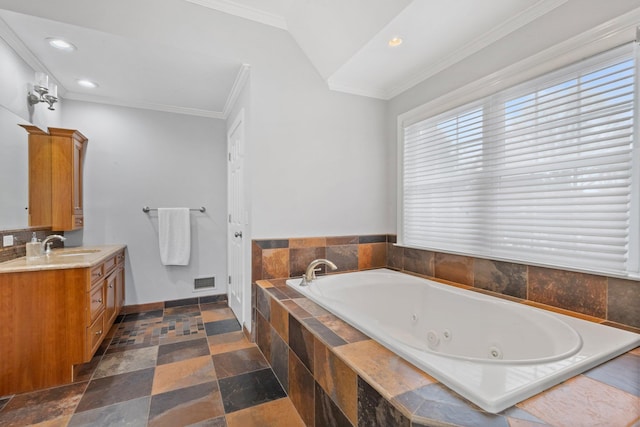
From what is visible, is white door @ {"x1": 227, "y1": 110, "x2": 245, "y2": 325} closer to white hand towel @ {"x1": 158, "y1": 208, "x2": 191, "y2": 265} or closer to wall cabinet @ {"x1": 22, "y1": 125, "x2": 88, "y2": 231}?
white hand towel @ {"x1": 158, "y1": 208, "x2": 191, "y2": 265}

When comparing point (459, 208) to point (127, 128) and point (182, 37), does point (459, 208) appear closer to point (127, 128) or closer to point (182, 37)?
point (182, 37)

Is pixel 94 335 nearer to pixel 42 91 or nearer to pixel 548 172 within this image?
pixel 42 91

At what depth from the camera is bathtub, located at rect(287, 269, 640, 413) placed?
0.88 m

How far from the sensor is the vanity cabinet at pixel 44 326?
5.61ft

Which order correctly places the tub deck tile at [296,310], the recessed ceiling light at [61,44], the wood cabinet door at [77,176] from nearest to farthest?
1. the tub deck tile at [296,310]
2. the recessed ceiling light at [61,44]
3. the wood cabinet door at [77,176]

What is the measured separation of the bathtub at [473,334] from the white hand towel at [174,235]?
1.69 meters

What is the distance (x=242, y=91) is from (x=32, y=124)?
1.66 metres

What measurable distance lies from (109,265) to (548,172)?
3.24 meters

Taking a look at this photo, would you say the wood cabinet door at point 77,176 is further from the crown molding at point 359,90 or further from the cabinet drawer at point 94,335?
the crown molding at point 359,90

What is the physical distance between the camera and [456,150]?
84.4 inches

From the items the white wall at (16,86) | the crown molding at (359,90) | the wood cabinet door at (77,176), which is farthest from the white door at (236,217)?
the white wall at (16,86)

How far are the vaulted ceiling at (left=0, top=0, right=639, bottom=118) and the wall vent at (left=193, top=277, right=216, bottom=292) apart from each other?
6.82 feet

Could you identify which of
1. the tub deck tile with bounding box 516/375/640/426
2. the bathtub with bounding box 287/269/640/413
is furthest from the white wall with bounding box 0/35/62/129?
the tub deck tile with bounding box 516/375/640/426

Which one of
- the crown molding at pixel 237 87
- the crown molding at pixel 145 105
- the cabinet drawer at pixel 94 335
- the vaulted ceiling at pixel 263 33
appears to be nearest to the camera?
the vaulted ceiling at pixel 263 33
